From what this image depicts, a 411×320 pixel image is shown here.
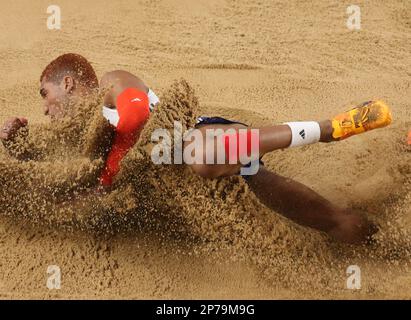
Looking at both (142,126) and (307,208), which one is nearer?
(142,126)

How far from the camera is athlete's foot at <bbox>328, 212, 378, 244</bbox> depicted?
283cm

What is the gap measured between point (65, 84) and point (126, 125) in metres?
0.37

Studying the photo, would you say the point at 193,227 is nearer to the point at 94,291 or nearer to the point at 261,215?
the point at 261,215

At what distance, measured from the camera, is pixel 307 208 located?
284cm

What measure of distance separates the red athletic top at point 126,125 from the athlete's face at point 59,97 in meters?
0.25

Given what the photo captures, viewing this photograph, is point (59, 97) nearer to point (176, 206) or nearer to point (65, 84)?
point (65, 84)

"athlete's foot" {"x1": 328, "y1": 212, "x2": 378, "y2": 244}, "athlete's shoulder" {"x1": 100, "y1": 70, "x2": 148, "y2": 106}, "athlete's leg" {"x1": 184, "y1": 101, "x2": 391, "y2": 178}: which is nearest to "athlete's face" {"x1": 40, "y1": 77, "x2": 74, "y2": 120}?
"athlete's shoulder" {"x1": 100, "y1": 70, "x2": 148, "y2": 106}

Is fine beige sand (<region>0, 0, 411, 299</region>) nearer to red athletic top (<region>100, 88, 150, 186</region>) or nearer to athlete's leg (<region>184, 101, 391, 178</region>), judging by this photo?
red athletic top (<region>100, 88, 150, 186</region>)

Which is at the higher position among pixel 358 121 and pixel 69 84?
pixel 69 84

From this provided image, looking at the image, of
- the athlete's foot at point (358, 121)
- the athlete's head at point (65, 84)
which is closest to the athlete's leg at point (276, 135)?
the athlete's foot at point (358, 121)

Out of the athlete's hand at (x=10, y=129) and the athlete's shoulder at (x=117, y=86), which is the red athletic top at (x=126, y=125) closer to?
the athlete's shoulder at (x=117, y=86)

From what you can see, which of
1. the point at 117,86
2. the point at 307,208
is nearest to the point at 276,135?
the point at 307,208

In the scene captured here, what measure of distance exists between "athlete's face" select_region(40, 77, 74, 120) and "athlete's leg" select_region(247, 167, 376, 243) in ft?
2.95

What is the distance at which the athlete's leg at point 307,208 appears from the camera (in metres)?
2.83
